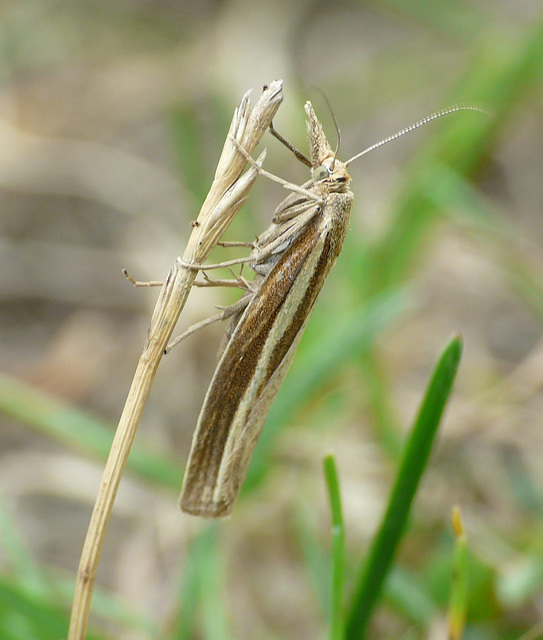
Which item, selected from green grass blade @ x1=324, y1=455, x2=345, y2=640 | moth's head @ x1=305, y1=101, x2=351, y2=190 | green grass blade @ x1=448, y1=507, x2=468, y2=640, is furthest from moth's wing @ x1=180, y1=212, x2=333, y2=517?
green grass blade @ x1=448, y1=507, x2=468, y2=640

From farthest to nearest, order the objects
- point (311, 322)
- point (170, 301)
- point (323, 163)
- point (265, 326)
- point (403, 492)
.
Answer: point (311, 322) < point (323, 163) < point (265, 326) < point (403, 492) < point (170, 301)

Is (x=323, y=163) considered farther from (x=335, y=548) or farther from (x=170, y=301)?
(x=335, y=548)

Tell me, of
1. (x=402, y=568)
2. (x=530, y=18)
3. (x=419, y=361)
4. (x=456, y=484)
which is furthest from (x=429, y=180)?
(x=530, y=18)

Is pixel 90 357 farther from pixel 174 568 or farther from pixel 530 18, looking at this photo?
pixel 530 18

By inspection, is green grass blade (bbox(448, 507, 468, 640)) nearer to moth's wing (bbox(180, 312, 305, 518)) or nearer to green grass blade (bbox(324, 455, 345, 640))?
green grass blade (bbox(324, 455, 345, 640))

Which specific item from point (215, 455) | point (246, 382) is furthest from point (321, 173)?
point (215, 455)

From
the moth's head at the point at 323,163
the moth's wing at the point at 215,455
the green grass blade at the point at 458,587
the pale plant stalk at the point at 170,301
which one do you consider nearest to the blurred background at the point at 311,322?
the green grass blade at the point at 458,587

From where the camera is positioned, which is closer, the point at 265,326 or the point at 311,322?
the point at 265,326
